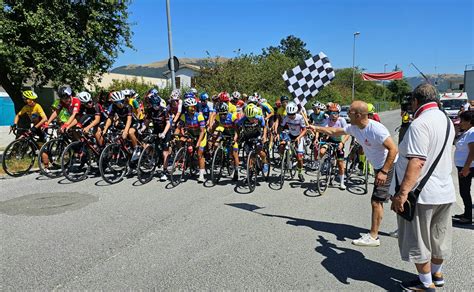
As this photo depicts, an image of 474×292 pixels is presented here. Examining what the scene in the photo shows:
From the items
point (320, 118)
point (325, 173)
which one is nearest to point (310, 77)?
point (320, 118)

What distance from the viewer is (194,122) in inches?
300

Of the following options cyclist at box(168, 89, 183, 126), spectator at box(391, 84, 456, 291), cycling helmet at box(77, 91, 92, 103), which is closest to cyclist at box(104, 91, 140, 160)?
cycling helmet at box(77, 91, 92, 103)

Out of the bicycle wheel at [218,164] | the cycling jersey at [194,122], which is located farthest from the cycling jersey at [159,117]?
the bicycle wheel at [218,164]

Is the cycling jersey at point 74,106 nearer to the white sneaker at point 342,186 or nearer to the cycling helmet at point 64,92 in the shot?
the cycling helmet at point 64,92

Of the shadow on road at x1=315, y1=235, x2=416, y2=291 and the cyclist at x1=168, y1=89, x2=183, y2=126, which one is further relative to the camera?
the cyclist at x1=168, y1=89, x2=183, y2=126

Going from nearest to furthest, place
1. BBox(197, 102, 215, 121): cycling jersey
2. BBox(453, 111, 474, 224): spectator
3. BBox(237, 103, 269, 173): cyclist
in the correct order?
BBox(453, 111, 474, 224): spectator
BBox(237, 103, 269, 173): cyclist
BBox(197, 102, 215, 121): cycling jersey

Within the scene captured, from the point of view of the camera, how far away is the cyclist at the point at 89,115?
786 cm

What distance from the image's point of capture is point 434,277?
3287 millimetres

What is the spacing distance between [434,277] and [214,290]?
7.05 feet

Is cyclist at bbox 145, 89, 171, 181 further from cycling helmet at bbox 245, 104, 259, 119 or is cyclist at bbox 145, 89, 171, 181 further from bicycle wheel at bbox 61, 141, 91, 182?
cycling helmet at bbox 245, 104, 259, 119

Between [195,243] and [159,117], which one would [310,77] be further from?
[195,243]

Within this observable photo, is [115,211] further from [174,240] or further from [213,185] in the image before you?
[213,185]

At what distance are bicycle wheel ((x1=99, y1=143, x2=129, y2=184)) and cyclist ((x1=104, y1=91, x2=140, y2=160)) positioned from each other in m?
0.33

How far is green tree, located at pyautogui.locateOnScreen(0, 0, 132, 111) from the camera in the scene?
8844 mm
